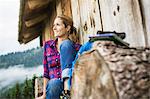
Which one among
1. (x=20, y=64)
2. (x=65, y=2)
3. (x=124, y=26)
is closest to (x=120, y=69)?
(x=124, y=26)

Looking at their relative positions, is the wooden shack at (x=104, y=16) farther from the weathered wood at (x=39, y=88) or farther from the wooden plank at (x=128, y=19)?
the weathered wood at (x=39, y=88)

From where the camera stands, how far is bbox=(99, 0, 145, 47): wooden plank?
2033 mm

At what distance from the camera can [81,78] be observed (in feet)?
4.49

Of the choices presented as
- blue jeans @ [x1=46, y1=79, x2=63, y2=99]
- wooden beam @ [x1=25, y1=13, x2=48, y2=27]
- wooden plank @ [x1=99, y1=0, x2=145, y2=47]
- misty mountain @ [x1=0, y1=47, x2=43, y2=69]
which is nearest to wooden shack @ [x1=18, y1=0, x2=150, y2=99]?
wooden plank @ [x1=99, y1=0, x2=145, y2=47]

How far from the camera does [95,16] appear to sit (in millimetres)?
3115

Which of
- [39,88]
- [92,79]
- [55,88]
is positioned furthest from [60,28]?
[92,79]

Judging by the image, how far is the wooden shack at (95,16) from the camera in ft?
6.63

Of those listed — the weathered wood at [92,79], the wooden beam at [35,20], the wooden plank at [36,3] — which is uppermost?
the wooden plank at [36,3]

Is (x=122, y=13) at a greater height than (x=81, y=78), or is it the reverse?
(x=122, y=13)

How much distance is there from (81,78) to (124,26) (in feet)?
3.02

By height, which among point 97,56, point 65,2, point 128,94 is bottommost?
point 128,94

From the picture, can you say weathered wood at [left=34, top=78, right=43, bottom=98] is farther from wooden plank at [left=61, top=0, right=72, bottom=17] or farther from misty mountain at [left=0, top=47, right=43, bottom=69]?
misty mountain at [left=0, top=47, right=43, bottom=69]

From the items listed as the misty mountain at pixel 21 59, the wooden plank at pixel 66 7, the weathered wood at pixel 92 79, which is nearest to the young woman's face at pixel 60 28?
the wooden plank at pixel 66 7

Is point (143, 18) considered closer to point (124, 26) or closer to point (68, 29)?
point (124, 26)
